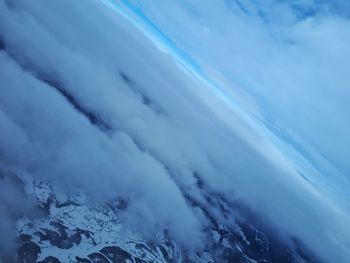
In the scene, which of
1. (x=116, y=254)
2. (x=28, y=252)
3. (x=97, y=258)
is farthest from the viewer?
(x=116, y=254)

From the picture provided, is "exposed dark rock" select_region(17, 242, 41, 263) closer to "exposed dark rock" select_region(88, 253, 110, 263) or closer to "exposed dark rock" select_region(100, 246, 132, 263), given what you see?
"exposed dark rock" select_region(88, 253, 110, 263)

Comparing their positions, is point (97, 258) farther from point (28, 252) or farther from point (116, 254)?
point (28, 252)

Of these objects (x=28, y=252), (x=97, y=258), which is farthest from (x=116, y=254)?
(x=28, y=252)

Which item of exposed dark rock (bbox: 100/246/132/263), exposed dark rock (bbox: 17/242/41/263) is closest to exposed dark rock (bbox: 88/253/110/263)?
exposed dark rock (bbox: 100/246/132/263)

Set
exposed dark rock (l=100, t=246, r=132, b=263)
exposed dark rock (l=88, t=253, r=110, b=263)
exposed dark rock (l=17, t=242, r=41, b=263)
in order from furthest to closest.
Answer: exposed dark rock (l=100, t=246, r=132, b=263) → exposed dark rock (l=88, t=253, r=110, b=263) → exposed dark rock (l=17, t=242, r=41, b=263)

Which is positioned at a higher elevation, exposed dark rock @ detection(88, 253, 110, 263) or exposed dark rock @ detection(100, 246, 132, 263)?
exposed dark rock @ detection(100, 246, 132, 263)

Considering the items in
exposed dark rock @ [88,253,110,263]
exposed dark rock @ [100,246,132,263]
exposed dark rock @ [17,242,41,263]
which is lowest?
exposed dark rock @ [17,242,41,263]

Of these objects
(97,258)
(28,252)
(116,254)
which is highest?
(116,254)

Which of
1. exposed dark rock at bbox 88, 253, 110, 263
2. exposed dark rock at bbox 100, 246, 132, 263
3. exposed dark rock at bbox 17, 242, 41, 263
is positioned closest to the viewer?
exposed dark rock at bbox 17, 242, 41, 263

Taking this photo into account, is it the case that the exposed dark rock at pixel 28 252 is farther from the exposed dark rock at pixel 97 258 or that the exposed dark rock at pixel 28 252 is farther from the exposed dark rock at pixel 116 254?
the exposed dark rock at pixel 116 254

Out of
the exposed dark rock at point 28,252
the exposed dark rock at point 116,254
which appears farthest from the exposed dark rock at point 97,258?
the exposed dark rock at point 28,252

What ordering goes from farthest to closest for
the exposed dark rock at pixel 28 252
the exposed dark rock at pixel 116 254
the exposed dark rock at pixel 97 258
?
1. the exposed dark rock at pixel 116 254
2. the exposed dark rock at pixel 97 258
3. the exposed dark rock at pixel 28 252
